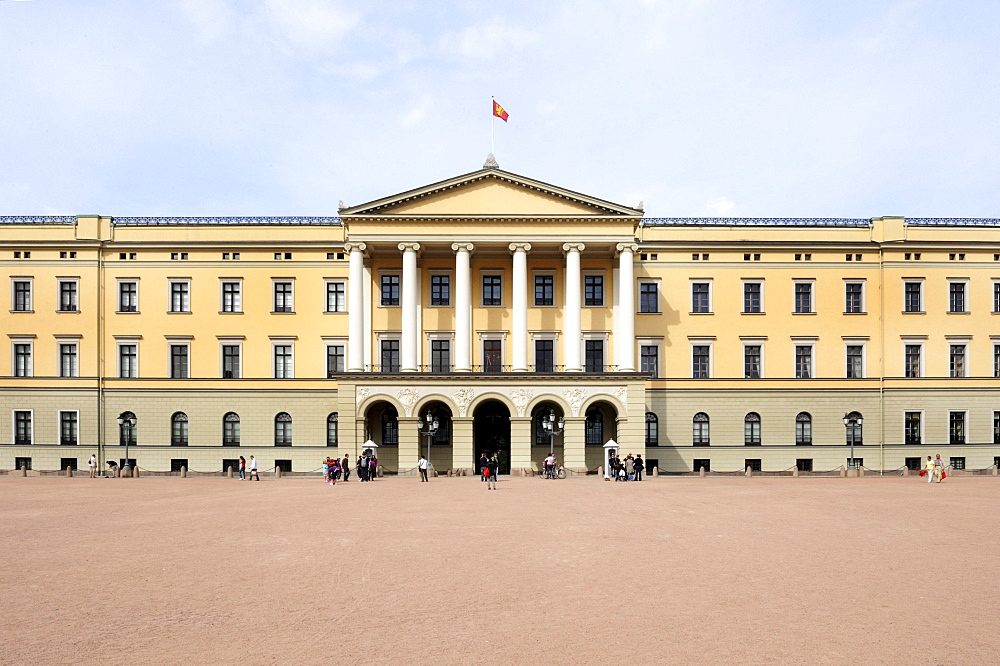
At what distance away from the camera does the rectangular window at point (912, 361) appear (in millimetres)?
46438

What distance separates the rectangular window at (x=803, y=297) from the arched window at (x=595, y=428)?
15.5 m

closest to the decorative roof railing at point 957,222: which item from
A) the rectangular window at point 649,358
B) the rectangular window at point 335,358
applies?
the rectangular window at point 649,358

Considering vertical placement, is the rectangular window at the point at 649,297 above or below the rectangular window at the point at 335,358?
above

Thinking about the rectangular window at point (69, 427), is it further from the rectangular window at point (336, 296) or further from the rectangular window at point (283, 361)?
the rectangular window at point (336, 296)

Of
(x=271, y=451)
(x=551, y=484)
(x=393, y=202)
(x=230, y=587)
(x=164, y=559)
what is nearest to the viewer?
(x=230, y=587)

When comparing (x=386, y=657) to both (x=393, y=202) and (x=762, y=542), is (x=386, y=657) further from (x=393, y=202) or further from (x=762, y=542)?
(x=393, y=202)

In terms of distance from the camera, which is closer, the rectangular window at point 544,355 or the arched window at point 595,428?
the arched window at point 595,428

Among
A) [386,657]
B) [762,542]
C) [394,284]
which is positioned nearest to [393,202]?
[394,284]

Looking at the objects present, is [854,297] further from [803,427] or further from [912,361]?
[803,427]

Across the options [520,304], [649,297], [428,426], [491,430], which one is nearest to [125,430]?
[428,426]

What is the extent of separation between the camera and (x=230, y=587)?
13188 mm

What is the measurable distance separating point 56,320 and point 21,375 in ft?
14.1

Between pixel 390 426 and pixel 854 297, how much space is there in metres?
32.5

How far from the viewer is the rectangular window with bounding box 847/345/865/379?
4653cm
